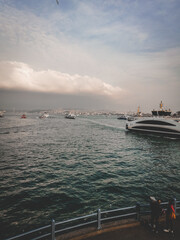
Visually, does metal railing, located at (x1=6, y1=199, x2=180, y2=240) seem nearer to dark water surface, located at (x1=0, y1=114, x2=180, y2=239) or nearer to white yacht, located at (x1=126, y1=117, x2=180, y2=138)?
dark water surface, located at (x1=0, y1=114, x2=180, y2=239)

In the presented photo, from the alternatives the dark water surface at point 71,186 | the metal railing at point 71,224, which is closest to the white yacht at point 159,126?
the dark water surface at point 71,186

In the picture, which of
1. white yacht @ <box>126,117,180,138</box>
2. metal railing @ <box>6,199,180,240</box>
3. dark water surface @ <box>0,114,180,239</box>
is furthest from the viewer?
white yacht @ <box>126,117,180,138</box>

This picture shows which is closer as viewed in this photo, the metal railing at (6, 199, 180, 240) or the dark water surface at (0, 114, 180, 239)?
the metal railing at (6, 199, 180, 240)

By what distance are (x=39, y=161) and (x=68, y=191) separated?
10.8 m

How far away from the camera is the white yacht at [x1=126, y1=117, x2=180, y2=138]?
47.6 meters

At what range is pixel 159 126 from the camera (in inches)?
2041

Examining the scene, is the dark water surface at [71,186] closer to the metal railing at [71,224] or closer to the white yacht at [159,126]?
the metal railing at [71,224]

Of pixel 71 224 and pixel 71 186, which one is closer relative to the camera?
pixel 71 224

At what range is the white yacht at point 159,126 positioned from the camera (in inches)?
1874

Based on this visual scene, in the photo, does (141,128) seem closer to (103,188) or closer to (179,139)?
(179,139)

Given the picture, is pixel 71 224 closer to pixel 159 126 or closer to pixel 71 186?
pixel 71 186

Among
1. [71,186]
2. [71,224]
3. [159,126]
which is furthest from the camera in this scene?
[159,126]

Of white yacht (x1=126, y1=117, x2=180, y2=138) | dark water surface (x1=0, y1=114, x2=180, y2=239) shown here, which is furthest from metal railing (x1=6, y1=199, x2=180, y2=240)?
white yacht (x1=126, y1=117, x2=180, y2=138)

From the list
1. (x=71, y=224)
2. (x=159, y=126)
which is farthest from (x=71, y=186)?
(x=159, y=126)
